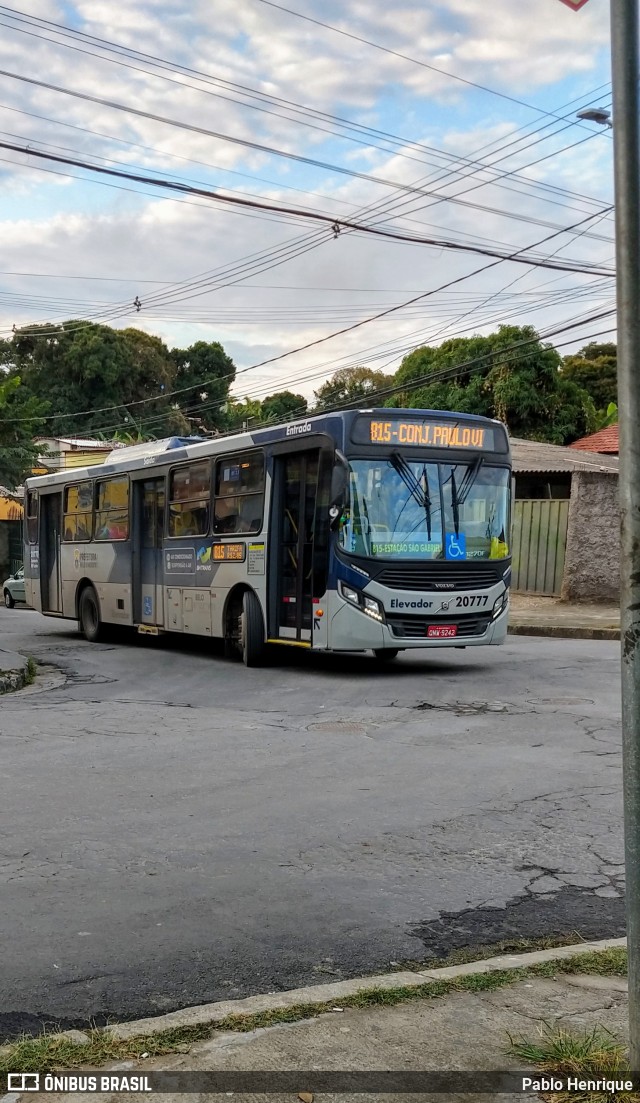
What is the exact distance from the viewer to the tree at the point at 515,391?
3659 cm

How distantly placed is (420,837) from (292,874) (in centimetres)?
100

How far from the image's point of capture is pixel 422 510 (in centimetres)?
1305

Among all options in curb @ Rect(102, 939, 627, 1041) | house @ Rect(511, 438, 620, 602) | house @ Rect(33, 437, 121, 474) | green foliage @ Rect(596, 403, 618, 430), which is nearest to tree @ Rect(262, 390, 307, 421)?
house @ Rect(33, 437, 121, 474)

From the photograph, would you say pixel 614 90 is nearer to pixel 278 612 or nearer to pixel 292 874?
pixel 292 874

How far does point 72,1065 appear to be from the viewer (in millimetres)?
3361

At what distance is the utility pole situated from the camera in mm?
3031

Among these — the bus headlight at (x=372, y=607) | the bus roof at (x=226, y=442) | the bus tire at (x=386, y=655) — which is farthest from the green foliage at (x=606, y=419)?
the bus headlight at (x=372, y=607)

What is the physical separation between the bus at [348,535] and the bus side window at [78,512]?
3.99 metres

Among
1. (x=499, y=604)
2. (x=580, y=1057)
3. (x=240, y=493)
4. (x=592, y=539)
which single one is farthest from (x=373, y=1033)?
(x=592, y=539)

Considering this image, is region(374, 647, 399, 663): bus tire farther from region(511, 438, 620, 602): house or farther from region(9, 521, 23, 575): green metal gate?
region(9, 521, 23, 575): green metal gate

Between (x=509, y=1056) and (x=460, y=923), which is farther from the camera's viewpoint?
(x=460, y=923)

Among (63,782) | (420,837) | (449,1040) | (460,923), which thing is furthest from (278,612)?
(449,1040)

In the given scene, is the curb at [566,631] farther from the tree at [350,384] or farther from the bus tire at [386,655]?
the tree at [350,384]

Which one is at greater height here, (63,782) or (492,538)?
(492,538)
